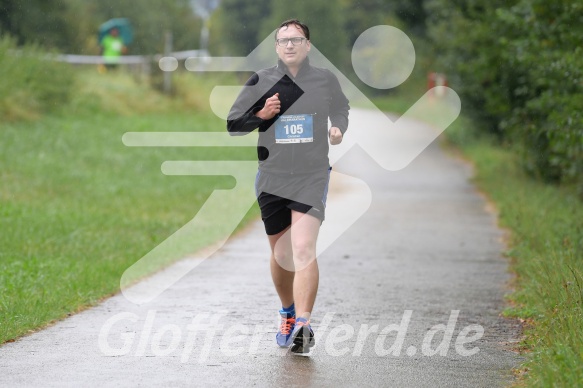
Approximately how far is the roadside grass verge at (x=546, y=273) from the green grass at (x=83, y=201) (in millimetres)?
3463

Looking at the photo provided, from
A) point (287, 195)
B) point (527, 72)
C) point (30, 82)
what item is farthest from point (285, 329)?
point (30, 82)

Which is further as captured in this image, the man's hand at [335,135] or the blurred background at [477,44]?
the blurred background at [477,44]

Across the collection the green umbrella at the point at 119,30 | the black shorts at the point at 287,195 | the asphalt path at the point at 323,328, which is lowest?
the green umbrella at the point at 119,30

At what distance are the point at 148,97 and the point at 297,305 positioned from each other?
2693 centimetres

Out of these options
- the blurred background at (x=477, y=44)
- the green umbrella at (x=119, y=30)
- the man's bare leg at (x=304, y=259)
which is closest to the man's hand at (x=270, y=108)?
the man's bare leg at (x=304, y=259)

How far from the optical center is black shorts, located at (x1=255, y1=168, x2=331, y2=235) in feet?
24.1

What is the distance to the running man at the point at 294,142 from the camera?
24.0ft

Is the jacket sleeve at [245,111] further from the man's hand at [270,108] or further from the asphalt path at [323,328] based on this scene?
the asphalt path at [323,328]

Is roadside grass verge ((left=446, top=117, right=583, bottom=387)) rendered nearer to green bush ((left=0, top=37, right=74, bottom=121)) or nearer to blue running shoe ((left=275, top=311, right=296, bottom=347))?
blue running shoe ((left=275, top=311, right=296, bottom=347))

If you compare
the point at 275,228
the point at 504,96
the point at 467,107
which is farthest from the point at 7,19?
the point at 275,228

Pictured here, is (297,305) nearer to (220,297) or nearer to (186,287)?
(220,297)

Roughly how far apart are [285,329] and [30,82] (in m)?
20.4

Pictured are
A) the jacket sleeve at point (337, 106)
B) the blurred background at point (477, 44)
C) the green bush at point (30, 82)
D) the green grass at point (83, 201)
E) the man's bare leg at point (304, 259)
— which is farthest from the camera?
the green bush at point (30, 82)

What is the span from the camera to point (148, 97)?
1325 inches
